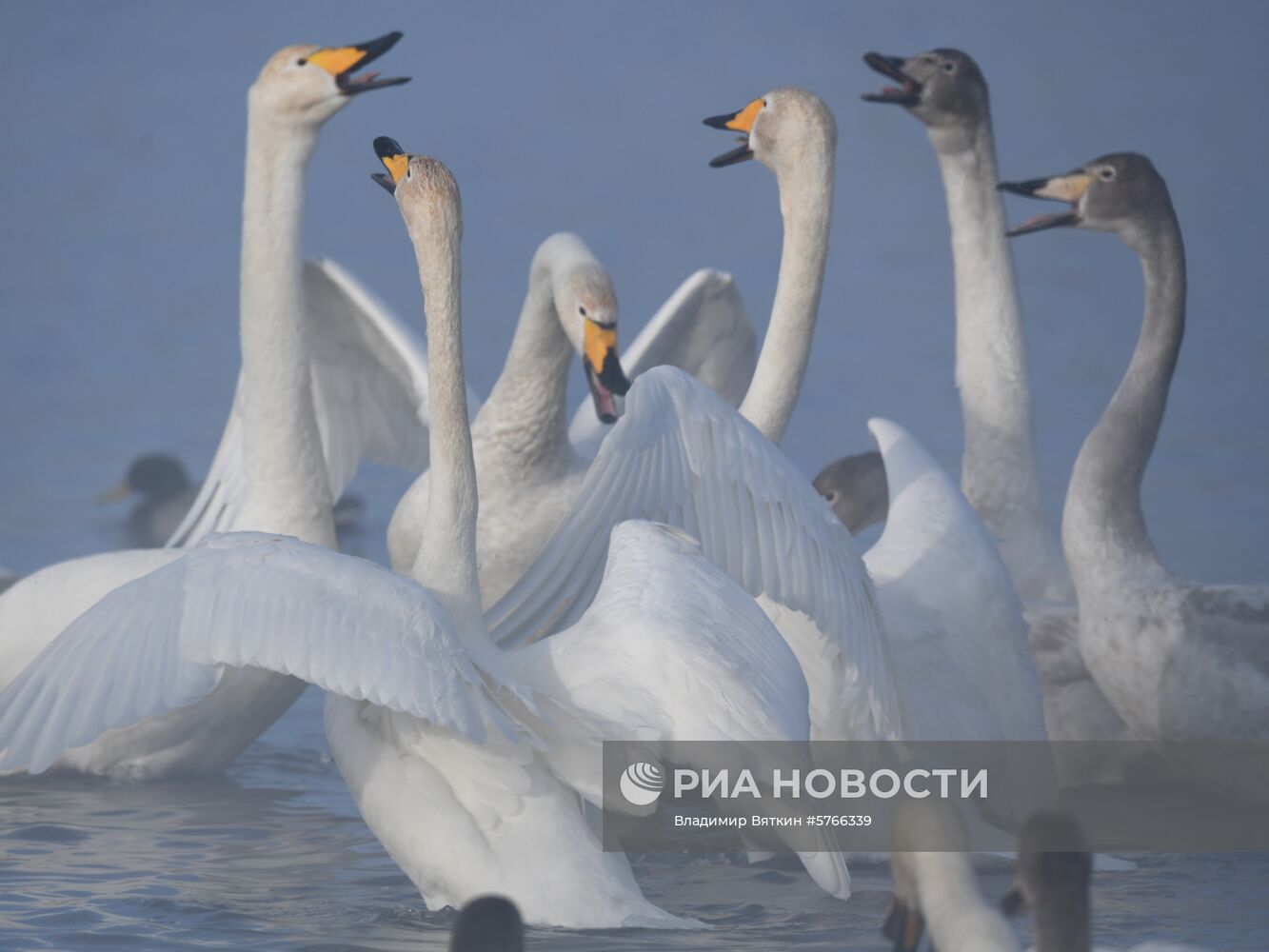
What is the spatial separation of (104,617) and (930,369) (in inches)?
421

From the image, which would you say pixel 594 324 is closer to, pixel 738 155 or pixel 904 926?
pixel 738 155

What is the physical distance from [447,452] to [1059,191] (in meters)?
2.72

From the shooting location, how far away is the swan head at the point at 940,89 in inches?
302

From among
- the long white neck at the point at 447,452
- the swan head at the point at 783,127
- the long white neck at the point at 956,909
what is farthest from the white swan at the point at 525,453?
the long white neck at the point at 956,909

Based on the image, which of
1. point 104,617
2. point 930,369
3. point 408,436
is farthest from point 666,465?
point 930,369

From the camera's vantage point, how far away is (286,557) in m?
4.37

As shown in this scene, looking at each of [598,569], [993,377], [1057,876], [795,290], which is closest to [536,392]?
[795,290]

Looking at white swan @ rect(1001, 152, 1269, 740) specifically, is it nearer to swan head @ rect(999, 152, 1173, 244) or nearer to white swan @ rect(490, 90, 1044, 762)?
swan head @ rect(999, 152, 1173, 244)

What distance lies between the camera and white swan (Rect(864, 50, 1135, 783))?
674cm

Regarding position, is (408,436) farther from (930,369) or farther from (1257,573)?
(930,369)

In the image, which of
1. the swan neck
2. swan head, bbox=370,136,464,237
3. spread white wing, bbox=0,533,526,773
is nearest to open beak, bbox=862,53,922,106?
the swan neck

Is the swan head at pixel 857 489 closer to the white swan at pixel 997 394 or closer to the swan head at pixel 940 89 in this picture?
the white swan at pixel 997 394

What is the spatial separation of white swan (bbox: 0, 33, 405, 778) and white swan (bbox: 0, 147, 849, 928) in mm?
1753

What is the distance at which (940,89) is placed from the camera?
7672 millimetres
